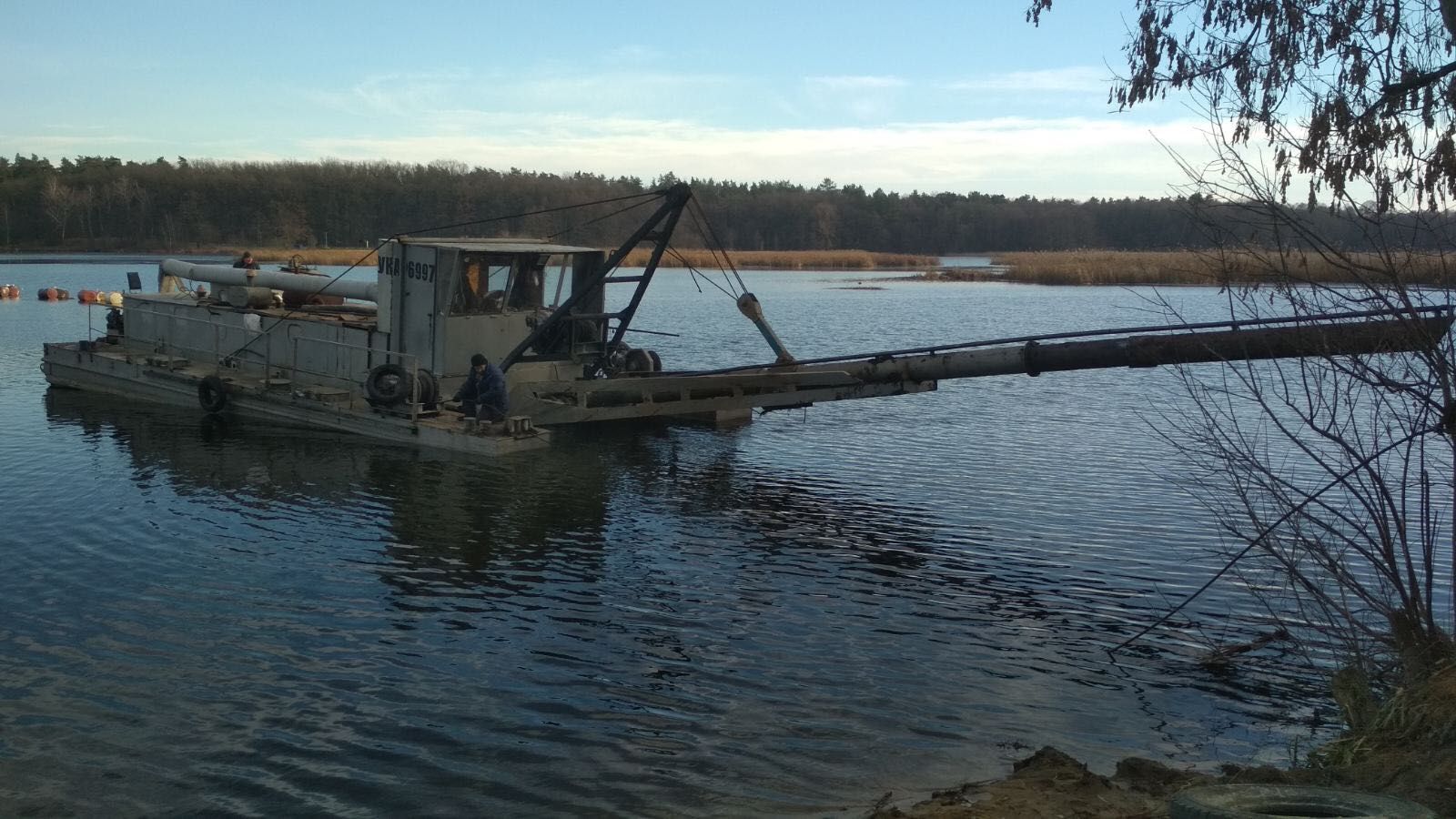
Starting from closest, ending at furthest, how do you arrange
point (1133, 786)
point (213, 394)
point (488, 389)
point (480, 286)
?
point (1133, 786)
point (488, 389)
point (480, 286)
point (213, 394)

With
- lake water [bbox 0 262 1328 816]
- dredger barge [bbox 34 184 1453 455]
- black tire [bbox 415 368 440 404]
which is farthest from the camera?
black tire [bbox 415 368 440 404]

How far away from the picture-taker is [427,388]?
1856 cm

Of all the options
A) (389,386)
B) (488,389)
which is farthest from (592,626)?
(389,386)

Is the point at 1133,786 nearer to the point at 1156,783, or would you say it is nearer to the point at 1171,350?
the point at 1156,783

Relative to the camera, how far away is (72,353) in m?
23.8

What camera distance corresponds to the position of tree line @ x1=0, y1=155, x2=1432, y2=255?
99812 mm

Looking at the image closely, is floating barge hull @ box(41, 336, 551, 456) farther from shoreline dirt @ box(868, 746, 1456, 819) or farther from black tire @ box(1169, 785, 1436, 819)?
black tire @ box(1169, 785, 1436, 819)

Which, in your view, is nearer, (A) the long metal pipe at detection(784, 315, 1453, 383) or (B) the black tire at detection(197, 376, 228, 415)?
(A) the long metal pipe at detection(784, 315, 1453, 383)

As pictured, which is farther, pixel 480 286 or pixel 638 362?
pixel 638 362

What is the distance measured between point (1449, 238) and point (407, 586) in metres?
8.73

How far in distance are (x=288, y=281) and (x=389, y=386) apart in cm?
478

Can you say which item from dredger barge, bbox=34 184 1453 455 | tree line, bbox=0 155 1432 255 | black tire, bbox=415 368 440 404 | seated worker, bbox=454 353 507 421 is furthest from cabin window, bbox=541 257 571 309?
tree line, bbox=0 155 1432 255

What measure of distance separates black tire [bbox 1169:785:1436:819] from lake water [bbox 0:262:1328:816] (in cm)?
197

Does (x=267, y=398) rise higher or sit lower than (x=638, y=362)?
lower
